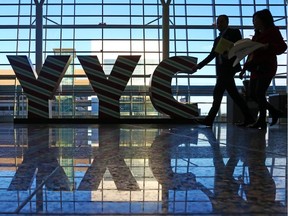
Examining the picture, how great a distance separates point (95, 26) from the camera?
21.3 metres

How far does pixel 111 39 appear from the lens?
71.1 ft

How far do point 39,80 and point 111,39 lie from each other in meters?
12.4

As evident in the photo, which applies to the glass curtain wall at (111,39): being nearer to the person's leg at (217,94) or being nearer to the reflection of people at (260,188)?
the person's leg at (217,94)

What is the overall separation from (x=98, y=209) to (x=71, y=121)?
28.0 feet

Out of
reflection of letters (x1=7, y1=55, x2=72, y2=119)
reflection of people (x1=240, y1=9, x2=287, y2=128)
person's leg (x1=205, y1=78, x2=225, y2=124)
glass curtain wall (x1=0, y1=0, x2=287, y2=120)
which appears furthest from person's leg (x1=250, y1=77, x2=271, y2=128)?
glass curtain wall (x1=0, y1=0, x2=287, y2=120)

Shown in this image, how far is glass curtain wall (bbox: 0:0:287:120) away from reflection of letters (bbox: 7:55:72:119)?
11.7m

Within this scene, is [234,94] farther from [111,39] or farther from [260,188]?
[111,39]

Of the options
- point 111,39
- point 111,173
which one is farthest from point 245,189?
point 111,39

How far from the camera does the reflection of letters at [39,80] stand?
9.53m

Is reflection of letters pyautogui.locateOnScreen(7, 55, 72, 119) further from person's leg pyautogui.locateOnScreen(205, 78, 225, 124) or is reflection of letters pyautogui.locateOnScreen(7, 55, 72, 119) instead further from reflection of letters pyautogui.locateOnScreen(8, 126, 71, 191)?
reflection of letters pyautogui.locateOnScreen(8, 126, 71, 191)

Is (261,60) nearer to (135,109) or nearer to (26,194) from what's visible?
(26,194)

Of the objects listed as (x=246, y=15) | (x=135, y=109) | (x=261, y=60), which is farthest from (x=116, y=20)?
(x=261, y=60)

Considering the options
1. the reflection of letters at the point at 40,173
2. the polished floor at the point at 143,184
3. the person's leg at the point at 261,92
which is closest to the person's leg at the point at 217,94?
the person's leg at the point at 261,92

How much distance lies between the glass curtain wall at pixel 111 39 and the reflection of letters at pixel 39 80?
11671 millimetres
